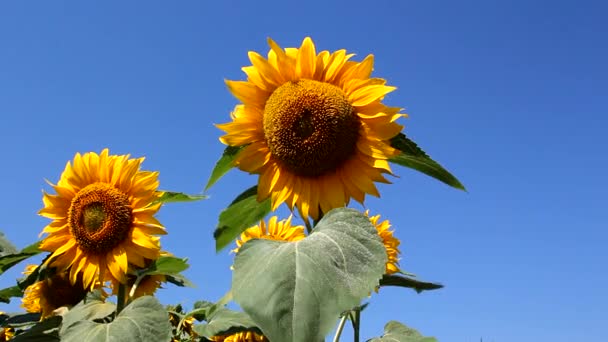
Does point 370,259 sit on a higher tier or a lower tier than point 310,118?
lower

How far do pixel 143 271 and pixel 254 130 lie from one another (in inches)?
54.0

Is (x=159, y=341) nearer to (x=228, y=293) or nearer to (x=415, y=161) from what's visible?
(x=228, y=293)

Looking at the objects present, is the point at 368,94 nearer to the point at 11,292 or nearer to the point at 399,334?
the point at 399,334

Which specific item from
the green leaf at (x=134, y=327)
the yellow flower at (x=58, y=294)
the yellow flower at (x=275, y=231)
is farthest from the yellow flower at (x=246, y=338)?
the green leaf at (x=134, y=327)

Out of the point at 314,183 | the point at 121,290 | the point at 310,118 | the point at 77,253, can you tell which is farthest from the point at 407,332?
the point at 77,253

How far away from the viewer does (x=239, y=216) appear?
235 centimetres

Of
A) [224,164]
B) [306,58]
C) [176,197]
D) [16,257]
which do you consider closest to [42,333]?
[16,257]

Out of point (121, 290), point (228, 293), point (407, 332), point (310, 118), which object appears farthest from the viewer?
point (121, 290)

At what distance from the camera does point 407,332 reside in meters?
3.10

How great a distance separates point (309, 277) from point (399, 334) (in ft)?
5.02

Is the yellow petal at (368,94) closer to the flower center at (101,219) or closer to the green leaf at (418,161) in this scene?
the green leaf at (418,161)

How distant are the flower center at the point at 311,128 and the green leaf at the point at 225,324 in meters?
0.63

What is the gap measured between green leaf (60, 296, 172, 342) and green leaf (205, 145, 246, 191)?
587 millimetres

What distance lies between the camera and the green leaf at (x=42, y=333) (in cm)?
297
